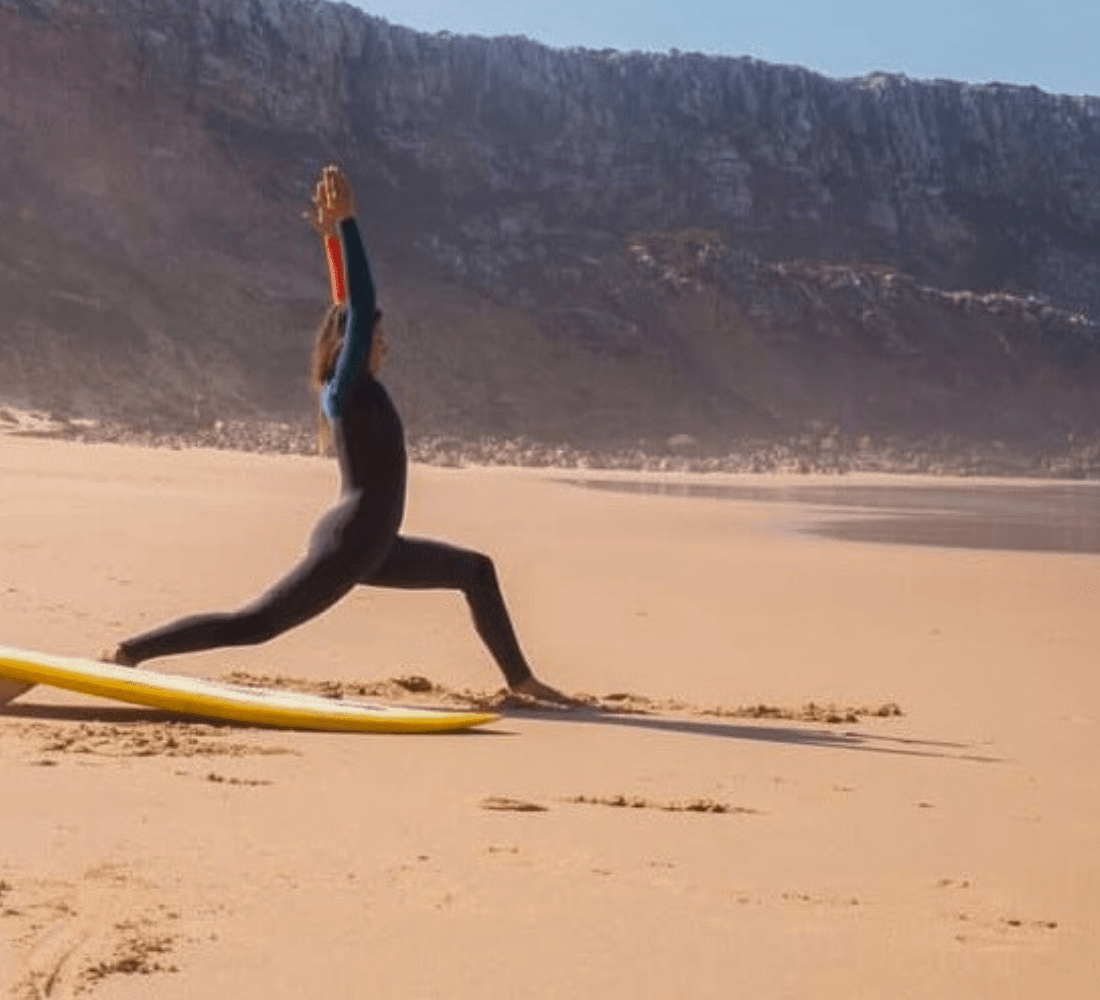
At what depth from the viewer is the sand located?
9.92 feet

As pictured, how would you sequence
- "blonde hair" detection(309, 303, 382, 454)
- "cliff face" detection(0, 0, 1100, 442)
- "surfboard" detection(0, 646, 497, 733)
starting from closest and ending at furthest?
"surfboard" detection(0, 646, 497, 733) → "blonde hair" detection(309, 303, 382, 454) → "cliff face" detection(0, 0, 1100, 442)

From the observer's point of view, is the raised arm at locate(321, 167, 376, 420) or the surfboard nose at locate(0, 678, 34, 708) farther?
the raised arm at locate(321, 167, 376, 420)

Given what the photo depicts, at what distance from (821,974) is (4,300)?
37470mm

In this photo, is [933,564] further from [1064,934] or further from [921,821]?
[1064,934]

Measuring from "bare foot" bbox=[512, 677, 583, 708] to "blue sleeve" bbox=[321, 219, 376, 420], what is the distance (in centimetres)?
109

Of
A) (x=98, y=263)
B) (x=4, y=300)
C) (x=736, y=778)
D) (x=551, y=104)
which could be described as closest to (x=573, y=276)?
(x=551, y=104)

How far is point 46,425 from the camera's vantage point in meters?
27.6

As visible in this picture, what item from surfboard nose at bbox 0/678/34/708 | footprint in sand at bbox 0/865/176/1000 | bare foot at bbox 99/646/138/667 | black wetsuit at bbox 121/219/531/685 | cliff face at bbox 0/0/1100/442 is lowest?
footprint in sand at bbox 0/865/176/1000

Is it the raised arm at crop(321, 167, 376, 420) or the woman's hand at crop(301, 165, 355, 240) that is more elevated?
the woman's hand at crop(301, 165, 355, 240)

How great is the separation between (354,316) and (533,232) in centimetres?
4700

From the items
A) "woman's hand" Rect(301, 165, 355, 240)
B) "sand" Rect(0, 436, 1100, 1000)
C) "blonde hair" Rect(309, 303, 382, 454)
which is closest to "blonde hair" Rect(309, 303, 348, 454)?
"blonde hair" Rect(309, 303, 382, 454)

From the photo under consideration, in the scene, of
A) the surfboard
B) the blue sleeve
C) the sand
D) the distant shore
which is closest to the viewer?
the sand

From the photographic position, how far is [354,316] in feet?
20.6

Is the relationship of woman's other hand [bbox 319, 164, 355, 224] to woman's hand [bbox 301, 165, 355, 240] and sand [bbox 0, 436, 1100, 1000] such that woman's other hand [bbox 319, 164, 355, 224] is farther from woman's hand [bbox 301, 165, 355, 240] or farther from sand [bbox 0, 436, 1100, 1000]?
sand [bbox 0, 436, 1100, 1000]
